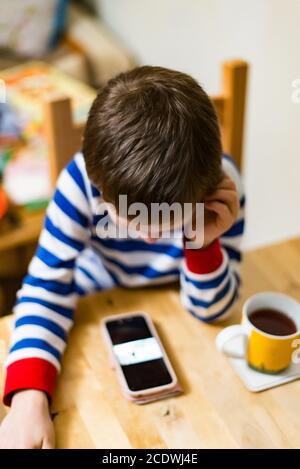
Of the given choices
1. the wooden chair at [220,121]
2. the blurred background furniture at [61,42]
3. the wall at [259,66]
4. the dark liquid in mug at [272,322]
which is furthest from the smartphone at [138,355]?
the blurred background furniture at [61,42]

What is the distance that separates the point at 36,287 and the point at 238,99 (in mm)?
495

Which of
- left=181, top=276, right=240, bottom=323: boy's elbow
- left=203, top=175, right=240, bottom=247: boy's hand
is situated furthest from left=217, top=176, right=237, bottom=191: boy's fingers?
left=181, top=276, right=240, bottom=323: boy's elbow

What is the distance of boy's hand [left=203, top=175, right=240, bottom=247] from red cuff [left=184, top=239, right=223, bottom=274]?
12mm

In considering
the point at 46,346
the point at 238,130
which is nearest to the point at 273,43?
the point at 238,130

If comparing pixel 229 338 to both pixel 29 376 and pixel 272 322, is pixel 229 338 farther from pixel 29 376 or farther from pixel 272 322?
pixel 29 376

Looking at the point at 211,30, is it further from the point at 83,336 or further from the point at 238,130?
the point at 83,336

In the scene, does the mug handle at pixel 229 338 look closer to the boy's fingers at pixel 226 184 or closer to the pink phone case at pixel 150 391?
the pink phone case at pixel 150 391

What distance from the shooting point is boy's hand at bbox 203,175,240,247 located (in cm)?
75

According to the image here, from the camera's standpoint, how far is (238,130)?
1.07 m

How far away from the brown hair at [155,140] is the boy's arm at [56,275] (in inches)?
5.5

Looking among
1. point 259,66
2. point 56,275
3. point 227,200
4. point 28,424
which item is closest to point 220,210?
point 227,200

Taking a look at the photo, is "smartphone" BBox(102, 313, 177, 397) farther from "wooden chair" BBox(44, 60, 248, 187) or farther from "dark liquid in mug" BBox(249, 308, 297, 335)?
"wooden chair" BBox(44, 60, 248, 187)

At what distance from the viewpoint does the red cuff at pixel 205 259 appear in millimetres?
791

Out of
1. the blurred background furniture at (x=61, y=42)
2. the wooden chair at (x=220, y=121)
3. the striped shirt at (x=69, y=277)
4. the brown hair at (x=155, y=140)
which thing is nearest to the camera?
the brown hair at (x=155, y=140)
